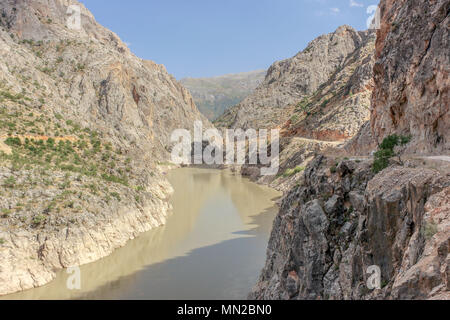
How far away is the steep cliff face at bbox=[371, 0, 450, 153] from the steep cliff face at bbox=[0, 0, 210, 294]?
17937mm

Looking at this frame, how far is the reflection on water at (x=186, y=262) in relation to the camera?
55.1ft

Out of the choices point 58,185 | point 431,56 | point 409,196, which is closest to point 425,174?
point 409,196

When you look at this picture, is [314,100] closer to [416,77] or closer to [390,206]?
[416,77]

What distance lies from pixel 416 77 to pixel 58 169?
74.9 ft

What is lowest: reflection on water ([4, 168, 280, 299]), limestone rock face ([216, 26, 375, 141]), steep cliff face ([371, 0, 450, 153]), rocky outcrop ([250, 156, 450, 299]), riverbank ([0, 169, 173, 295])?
reflection on water ([4, 168, 280, 299])

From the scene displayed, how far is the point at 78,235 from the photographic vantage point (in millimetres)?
20016

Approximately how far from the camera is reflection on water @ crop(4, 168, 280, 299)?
16.8m

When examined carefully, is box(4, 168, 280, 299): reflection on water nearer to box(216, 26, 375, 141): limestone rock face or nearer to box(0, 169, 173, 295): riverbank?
box(0, 169, 173, 295): riverbank

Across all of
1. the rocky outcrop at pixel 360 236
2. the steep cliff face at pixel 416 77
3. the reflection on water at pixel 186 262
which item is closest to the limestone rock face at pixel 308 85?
the reflection on water at pixel 186 262

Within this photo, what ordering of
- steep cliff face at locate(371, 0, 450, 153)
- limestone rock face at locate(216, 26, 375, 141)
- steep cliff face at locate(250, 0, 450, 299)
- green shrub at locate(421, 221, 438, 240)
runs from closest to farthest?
green shrub at locate(421, 221, 438, 240)
steep cliff face at locate(250, 0, 450, 299)
steep cliff face at locate(371, 0, 450, 153)
limestone rock face at locate(216, 26, 375, 141)

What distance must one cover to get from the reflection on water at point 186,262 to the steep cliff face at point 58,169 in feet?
3.79

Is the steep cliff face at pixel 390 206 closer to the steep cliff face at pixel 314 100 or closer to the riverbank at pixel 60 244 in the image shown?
the riverbank at pixel 60 244

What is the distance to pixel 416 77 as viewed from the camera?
13.7 m

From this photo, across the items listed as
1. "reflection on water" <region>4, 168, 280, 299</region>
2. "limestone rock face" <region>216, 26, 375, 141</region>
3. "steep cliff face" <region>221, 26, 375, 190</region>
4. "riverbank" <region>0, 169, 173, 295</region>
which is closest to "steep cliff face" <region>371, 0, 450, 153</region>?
"steep cliff face" <region>221, 26, 375, 190</region>
